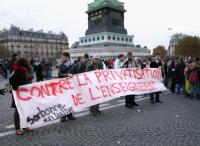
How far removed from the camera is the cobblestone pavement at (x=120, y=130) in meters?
5.71

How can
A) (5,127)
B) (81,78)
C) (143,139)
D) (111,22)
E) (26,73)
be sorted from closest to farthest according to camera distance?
(143,139) < (26,73) < (5,127) < (81,78) < (111,22)

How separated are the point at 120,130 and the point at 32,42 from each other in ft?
411

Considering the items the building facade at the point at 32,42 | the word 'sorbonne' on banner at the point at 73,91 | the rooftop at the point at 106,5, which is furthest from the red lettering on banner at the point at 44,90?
the building facade at the point at 32,42

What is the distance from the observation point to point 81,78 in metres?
8.18

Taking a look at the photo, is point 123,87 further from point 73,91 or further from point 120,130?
point 120,130

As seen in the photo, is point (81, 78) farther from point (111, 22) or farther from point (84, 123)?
point (111, 22)

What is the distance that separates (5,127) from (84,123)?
220 centimetres

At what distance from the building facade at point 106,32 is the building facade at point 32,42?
2311 inches

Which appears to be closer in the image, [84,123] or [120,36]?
[84,123]

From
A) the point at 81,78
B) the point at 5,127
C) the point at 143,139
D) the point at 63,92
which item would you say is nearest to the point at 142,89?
the point at 81,78

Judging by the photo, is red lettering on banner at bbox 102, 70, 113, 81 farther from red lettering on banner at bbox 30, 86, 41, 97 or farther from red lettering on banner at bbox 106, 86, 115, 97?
red lettering on banner at bbox 30, 86, 41, 97

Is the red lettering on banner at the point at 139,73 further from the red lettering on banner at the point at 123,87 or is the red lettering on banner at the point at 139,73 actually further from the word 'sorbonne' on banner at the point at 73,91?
the red lettering on banner at the point at 123,87

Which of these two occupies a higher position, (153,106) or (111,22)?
(111,22)

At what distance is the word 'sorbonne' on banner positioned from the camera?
666 cm
